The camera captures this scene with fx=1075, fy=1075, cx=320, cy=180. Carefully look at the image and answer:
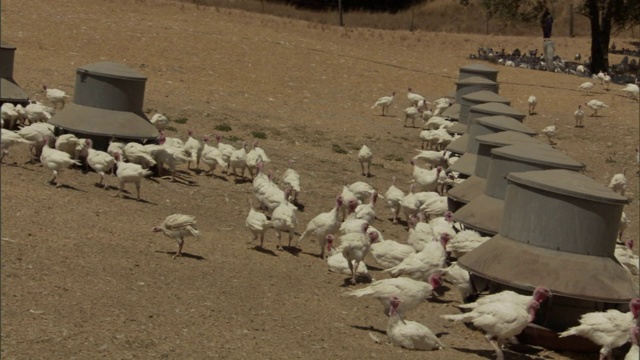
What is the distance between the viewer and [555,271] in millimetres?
11008

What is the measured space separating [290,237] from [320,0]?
45.0 metres

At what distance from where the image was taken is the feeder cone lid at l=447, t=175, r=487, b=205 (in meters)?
15.4

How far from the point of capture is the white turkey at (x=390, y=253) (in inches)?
501

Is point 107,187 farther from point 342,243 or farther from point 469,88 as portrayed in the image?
point 469,88

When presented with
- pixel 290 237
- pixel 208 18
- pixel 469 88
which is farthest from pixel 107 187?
pixel 208 18

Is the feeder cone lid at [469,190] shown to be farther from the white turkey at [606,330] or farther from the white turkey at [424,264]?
the white turkey at [606,330]

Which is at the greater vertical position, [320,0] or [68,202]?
[320,0]

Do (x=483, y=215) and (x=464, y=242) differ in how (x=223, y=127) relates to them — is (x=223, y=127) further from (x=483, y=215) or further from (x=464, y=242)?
(x=464, y=242)

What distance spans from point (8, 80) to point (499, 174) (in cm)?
903

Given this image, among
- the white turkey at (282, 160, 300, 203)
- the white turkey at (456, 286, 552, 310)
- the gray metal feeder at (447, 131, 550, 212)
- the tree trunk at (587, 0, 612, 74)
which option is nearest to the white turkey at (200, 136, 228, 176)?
the white turkey at (282, 160, 300, 203)

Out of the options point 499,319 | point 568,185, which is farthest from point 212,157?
point 499,319

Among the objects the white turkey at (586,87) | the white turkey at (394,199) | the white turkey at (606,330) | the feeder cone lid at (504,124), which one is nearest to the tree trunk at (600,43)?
the white turkey at (586,87)

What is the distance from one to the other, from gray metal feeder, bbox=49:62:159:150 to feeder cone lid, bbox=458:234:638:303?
717 centimetres

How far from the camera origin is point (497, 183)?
45.8 feet
